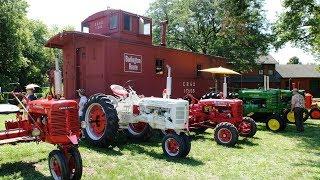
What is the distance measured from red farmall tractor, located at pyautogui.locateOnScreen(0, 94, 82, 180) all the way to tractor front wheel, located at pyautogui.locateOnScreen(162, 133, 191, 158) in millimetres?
2905

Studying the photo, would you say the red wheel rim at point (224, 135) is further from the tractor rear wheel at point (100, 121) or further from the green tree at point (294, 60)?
the green tree at point (294, 60)

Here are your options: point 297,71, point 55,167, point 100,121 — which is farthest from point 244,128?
point 297,71

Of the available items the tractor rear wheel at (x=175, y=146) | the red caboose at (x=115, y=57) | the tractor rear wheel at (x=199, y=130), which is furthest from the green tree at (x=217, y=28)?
the tractor rear wheel at (x=175, y=146)

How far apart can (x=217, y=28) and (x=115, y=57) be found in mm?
23651

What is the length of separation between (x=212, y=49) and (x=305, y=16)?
826 centimetres

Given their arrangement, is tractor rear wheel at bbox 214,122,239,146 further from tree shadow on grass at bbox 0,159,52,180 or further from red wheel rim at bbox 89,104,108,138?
tree shadow on grass at bbox 0,159,52,180

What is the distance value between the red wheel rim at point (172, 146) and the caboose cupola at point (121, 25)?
19.2 ft

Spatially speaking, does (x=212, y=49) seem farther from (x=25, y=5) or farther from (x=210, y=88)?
(x=25, y=5)

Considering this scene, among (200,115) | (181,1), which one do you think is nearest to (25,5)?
(181,1)

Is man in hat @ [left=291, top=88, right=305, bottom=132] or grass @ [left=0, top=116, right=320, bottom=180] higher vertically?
man in hat @ [left=291, top=88, right=305, bottom=132]

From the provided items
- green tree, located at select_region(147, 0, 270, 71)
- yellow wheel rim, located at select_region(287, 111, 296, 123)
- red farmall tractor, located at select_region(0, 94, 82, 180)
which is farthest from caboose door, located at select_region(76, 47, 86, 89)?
green tree, located at select_region(147, 0, 270, 71)

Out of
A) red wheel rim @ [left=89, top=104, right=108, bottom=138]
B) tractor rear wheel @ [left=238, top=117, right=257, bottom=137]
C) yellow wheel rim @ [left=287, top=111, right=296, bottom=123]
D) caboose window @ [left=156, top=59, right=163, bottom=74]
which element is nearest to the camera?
red wheel rim @ [left=89, top=104, right=108, bottom=138]

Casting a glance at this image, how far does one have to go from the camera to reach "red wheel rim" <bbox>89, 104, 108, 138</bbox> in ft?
32.8

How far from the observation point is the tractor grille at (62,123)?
21.8ft
